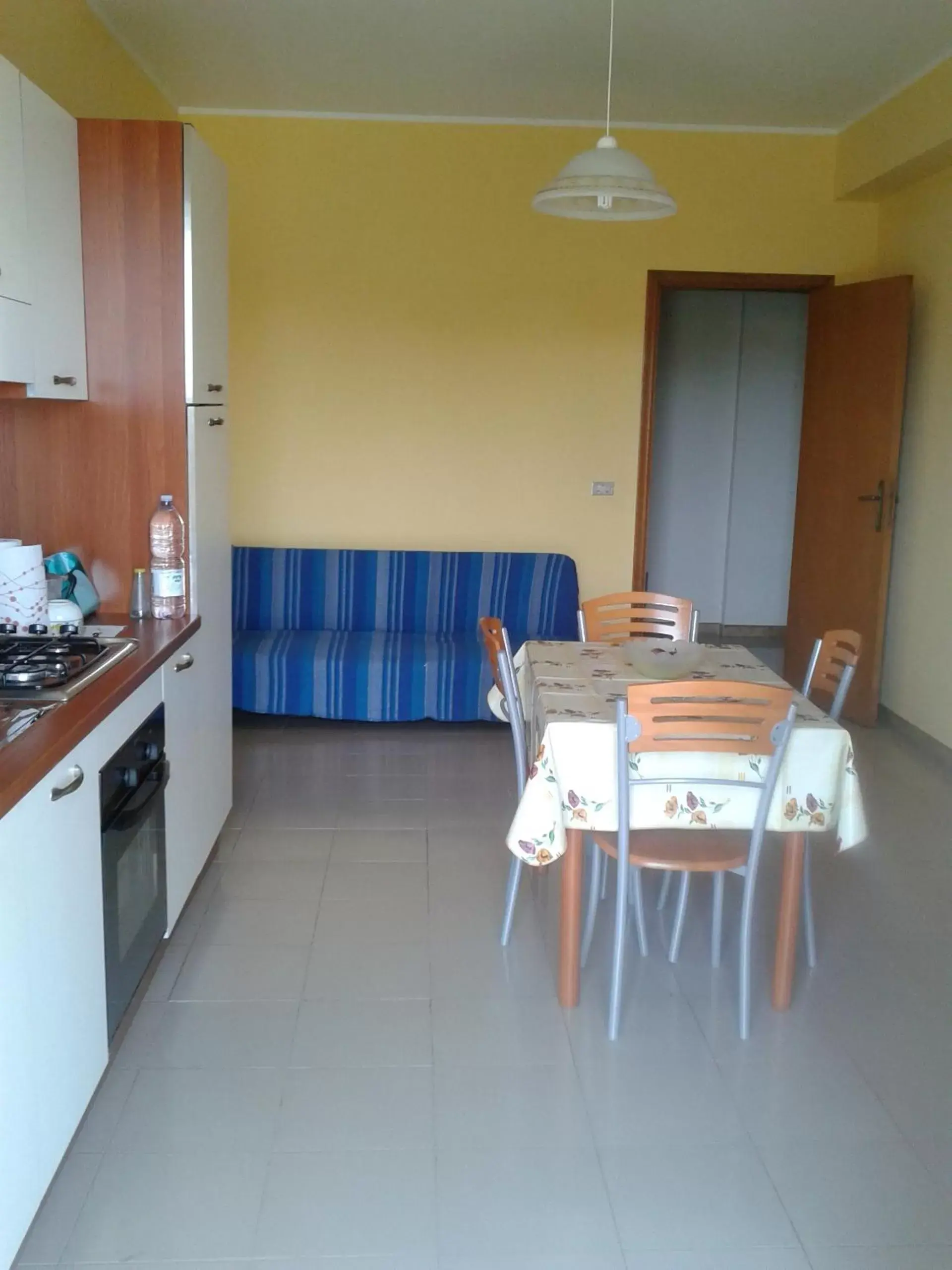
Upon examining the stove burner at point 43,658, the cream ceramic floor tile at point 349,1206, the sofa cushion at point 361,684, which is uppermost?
the stove burner at point 43,658

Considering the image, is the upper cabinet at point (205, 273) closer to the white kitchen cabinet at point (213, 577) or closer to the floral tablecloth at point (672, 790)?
the white kitchen cabinet at point (213, 577)

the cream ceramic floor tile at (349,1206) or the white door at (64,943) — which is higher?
the white door at (64,943)

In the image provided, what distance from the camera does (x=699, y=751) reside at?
2316mm

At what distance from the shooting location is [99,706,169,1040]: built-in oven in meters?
2.09

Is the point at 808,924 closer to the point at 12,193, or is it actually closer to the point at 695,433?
the point at 12,193

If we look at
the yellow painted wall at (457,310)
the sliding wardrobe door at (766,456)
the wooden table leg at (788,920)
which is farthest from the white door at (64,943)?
the sliding wardrobe door at (766,456)

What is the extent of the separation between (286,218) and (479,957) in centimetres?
359

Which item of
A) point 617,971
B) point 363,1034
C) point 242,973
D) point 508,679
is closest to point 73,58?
point 508,679

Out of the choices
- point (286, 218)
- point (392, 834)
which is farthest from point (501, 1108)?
point (286, 218)

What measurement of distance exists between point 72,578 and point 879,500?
3479mm

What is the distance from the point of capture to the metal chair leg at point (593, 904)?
9.22 feet

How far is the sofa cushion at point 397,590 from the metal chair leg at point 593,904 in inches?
85.1

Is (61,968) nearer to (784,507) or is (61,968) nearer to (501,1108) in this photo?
(501,1108)

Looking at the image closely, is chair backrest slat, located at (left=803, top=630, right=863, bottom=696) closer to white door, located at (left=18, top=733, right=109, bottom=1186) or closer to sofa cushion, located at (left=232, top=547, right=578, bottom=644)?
white door, located at (left=18, top=733, right=109, bottom=1186)
